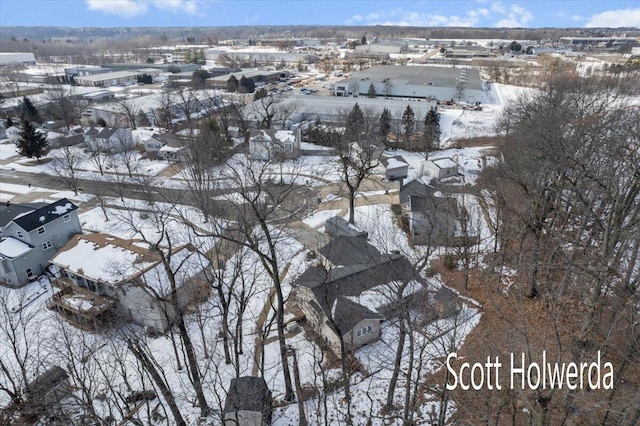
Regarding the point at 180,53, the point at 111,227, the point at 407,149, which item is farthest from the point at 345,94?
the point at 180,53

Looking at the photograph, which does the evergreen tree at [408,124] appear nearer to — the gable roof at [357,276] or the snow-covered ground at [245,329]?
the snow-covered ground at [245,329]

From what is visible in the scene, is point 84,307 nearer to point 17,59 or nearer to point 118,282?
point 118,282

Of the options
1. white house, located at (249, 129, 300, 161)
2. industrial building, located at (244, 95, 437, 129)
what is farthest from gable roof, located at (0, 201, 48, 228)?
industrial building, located at (244, 95, 437, 129)

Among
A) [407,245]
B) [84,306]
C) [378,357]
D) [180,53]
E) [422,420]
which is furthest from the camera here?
[180,53]

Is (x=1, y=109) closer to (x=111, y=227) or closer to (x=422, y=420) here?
(x=111, y=227)

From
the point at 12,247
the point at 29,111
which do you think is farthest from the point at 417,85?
the point at 12,247
